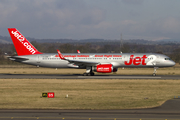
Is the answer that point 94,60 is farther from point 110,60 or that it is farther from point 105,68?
point 105,68

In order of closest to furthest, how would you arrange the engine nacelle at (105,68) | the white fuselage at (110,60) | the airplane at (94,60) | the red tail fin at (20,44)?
the engine nacelle at (105,68), the airplane at (94,60), the white fuselage at (110,60), the red tail fin at (20,44)

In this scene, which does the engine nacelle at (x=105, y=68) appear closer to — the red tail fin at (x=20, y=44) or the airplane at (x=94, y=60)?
the airplane at (x=94, y=60)

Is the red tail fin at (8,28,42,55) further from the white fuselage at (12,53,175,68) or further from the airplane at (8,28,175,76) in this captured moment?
the white fuselage at (12,53,175,68)

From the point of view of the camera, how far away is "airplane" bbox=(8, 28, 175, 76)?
4747 centimetres

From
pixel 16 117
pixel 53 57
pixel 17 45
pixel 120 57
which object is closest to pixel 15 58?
pixel 17 45

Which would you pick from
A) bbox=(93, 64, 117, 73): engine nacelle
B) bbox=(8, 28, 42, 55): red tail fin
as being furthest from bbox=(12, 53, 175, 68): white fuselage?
bbox=(93, 64, 117, 73): engine nacelle

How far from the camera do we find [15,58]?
4903 centimetres

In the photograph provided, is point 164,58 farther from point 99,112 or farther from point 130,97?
point 99,112

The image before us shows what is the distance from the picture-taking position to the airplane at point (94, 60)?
47.5 meters

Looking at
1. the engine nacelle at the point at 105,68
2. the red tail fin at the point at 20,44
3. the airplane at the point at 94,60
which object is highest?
the red tail fin at the point at 20,44

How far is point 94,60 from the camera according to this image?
160ft

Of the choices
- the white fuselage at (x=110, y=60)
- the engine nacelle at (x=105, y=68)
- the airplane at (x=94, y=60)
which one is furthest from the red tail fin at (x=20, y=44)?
the engine nacelle at (x=105, y=68)

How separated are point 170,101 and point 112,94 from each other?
6.44 meters

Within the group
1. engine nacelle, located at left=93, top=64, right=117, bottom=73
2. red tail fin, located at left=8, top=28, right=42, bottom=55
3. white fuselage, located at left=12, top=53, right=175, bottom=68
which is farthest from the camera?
red tail fin, located at left=8, top=28, right=42, bottom=55
